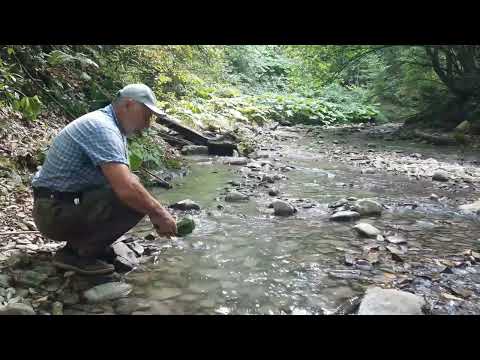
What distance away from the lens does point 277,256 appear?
385cm

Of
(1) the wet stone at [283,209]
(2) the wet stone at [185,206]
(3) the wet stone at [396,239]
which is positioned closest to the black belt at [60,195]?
(2) the wet stone at [185,206]

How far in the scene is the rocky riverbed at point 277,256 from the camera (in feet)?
9.37

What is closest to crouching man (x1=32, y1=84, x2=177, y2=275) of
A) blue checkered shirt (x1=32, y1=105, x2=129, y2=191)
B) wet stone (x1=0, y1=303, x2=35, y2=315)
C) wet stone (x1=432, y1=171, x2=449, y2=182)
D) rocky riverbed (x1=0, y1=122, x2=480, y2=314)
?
blue checkered shirt (x1=32, y1=105, x2=129, y2=191)

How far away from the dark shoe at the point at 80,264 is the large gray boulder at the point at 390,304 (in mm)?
1838

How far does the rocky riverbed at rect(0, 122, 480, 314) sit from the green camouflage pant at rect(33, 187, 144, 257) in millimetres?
274

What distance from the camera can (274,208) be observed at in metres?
5.35

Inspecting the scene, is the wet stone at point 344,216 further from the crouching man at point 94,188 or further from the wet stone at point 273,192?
Result: the crouching man at point 94,188

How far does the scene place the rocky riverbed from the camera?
2857 mm

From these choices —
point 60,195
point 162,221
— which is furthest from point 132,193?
point 60,195

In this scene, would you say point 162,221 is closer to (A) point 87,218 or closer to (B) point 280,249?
(A) point 87,218

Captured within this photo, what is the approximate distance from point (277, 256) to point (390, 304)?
1.34 meters

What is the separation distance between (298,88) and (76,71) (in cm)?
2222
